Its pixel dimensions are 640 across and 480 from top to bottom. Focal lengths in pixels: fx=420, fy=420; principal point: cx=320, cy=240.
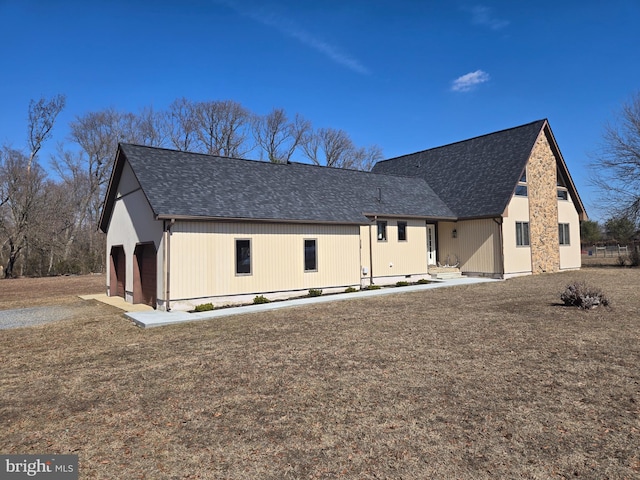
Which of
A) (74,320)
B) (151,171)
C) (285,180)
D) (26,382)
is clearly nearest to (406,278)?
(285,180)

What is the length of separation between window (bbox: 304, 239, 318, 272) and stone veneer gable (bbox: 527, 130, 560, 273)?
12.7 meters

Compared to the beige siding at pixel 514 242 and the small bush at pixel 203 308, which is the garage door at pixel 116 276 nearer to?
the small bush at pixel 203 308

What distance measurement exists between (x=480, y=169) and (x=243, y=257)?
15562 mm

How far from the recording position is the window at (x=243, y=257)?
14.1m

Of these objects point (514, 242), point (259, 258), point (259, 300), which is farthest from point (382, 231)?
point (259, 300)

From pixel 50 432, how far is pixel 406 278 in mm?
16802

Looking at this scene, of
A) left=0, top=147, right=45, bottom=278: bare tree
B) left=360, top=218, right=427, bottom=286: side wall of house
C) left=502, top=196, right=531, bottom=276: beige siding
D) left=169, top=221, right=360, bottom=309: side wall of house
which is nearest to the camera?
left=169, top=221, right=360, bottom=309: side wall of house

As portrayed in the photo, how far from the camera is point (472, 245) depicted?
21641mm

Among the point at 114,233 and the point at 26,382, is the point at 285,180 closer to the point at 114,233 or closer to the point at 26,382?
the point at 114,233

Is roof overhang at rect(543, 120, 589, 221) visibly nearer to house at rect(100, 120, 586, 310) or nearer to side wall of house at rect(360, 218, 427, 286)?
house at rect(100, 120, 586, 310)

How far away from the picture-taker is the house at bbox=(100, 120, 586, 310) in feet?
44.3

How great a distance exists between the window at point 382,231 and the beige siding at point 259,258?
83.5 inches

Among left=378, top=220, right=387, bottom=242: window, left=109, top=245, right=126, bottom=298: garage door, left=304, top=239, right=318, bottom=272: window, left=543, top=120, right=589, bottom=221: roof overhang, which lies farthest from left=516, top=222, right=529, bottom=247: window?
left=109, top=245, right=126, bottom=298: garage door

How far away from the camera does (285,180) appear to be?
58.7 feet
